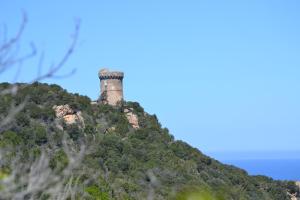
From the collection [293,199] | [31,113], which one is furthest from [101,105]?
[293,199]

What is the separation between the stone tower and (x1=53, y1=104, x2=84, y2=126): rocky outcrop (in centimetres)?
477

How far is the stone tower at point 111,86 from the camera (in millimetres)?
44750

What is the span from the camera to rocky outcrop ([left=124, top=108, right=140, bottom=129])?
141 feet

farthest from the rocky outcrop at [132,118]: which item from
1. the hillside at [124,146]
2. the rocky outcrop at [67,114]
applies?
the rocky outcrop at [67,114]

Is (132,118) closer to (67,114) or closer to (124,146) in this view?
(124,146)

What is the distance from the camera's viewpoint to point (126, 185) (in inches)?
1212

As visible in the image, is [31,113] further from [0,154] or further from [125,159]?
[0,154]

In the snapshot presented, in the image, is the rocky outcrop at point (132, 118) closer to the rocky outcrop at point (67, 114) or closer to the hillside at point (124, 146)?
the hillside at point (124, 146)

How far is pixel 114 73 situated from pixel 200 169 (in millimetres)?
8725

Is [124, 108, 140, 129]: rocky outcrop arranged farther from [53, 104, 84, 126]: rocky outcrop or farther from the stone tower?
[53, 104, 84, 126]: rocky outcrop

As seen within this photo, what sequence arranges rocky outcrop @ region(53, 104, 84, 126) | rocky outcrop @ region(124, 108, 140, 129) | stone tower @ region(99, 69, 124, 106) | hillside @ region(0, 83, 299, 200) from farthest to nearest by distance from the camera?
1. stone tower @ region(99, 69, 124, 106)
2. rocky outcrop @ region(124, 108, 140, 129)
3. rocky outcrop @ region(53, 104, 84, 126)
4. hillside @ region(0, 83, 299, 200)

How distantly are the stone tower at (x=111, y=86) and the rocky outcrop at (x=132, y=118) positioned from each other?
1.17 m

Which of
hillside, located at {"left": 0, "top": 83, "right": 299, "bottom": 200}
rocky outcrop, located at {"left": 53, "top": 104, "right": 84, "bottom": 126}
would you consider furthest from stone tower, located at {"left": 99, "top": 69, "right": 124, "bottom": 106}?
rocky outcrop, located at {"left": 53, "top": 104, "right": 84, "bottom": 126}

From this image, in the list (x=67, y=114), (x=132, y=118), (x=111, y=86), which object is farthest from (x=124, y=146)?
(x=111, y=86)
